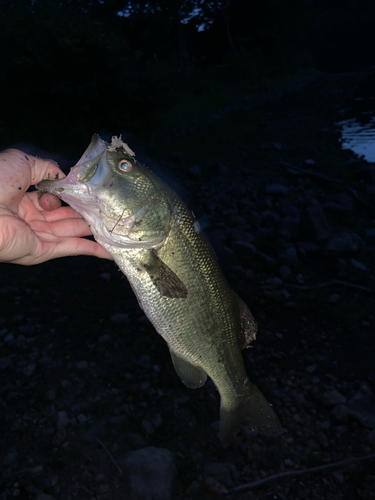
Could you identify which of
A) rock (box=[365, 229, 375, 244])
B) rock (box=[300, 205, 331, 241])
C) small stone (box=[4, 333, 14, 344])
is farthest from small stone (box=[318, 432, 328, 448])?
rock (box=[365, 229, 375, 244])

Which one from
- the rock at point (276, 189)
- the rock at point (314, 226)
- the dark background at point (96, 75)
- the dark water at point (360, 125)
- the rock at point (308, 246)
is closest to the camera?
the rock at point (308, 246)

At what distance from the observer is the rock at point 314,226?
26.2 ft

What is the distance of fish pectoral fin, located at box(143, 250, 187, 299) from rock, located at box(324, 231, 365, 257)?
19.6 feet

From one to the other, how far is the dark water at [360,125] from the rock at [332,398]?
1330cm

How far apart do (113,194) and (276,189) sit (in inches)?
347

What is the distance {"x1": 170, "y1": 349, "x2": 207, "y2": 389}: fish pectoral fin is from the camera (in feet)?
9.83

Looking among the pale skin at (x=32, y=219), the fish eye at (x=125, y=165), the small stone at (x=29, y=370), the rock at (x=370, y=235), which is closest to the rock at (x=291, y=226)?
the rock at (x=370, y=235)

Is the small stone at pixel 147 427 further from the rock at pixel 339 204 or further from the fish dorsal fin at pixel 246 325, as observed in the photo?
the rock at pixel 339 204

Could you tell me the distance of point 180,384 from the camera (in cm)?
447

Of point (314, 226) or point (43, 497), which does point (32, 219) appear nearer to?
point (43, 497)

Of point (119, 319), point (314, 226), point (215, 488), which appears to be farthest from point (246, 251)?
point (215, 488)

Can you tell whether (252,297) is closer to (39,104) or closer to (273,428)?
(273,428)

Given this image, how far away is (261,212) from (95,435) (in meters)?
7.19

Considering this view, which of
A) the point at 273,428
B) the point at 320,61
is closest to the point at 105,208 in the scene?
the point at 273,428
